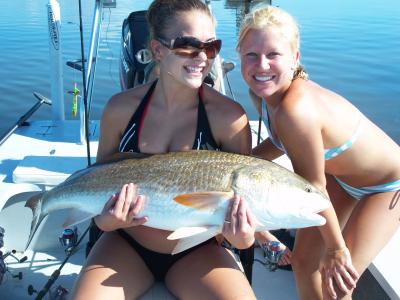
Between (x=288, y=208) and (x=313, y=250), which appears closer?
(x=288, y=208)

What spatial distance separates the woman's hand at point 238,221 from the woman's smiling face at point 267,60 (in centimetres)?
60

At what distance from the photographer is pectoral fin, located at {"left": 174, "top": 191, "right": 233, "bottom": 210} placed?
80.9 inches

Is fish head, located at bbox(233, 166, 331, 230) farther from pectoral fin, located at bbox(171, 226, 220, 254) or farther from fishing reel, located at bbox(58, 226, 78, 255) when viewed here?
fishing reel, located at bbox(58, 226, 78, 255)

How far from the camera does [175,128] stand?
2469mm

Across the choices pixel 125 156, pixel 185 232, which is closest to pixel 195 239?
pixel 185 232

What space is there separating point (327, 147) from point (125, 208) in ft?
3.40

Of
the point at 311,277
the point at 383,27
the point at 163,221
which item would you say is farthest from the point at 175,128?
the point at 383,27

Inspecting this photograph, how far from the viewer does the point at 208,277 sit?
217 cm

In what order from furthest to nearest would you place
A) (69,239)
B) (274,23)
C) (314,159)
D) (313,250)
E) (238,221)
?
(69,239), (313,250), (274,23), (314,159), (238,221)

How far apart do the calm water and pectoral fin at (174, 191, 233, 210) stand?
4.57 m

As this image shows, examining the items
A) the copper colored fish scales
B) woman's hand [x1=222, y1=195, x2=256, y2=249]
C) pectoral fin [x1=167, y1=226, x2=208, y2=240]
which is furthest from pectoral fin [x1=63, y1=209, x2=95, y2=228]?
woman's hand [x1=222, y1=195, x2=256, y2=249]

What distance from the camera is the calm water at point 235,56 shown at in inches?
397

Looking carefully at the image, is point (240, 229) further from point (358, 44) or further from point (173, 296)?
point (358, 44)

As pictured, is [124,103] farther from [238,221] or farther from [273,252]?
[273,252]
